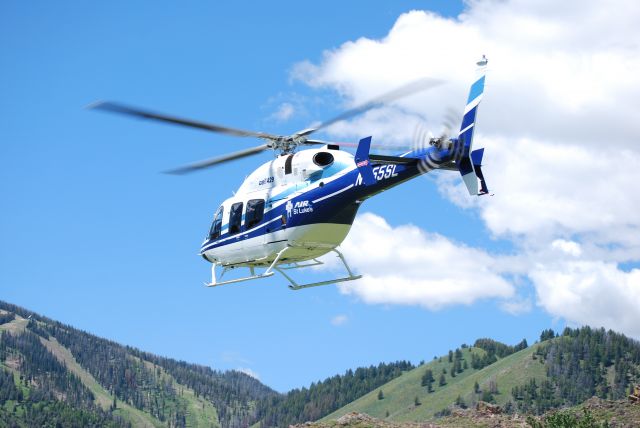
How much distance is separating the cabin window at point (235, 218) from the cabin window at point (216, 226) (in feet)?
3.91

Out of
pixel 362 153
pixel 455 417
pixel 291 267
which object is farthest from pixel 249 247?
pixel 455 417

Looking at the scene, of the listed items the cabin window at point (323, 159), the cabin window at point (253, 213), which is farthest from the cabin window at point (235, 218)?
the cabin window at point (323, 159)

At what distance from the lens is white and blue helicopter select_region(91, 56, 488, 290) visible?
3984 cm

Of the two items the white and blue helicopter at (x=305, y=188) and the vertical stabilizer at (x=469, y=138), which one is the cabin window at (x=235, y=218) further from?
the vertical stabilizer at (x=469, y=138)

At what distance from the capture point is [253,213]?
47062 millimetres

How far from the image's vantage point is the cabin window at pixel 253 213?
46.6 meters

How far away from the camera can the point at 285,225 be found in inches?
1761

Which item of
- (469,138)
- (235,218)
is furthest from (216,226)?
(469,138)

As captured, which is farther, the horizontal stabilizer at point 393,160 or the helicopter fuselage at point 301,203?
the helicopter fuselage at point 301,203

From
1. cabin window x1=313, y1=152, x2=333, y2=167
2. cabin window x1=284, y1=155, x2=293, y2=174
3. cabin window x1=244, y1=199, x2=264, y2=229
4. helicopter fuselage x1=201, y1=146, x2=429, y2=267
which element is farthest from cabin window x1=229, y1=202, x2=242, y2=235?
cabin window x1=313, y1=152, x2=333, y2=167

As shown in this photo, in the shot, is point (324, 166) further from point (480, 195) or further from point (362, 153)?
point (480, 195)

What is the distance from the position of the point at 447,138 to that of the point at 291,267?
11.2 meters

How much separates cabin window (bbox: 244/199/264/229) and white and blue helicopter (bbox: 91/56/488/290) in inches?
2.0

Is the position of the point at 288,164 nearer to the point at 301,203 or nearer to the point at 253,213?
the point at 301,203
